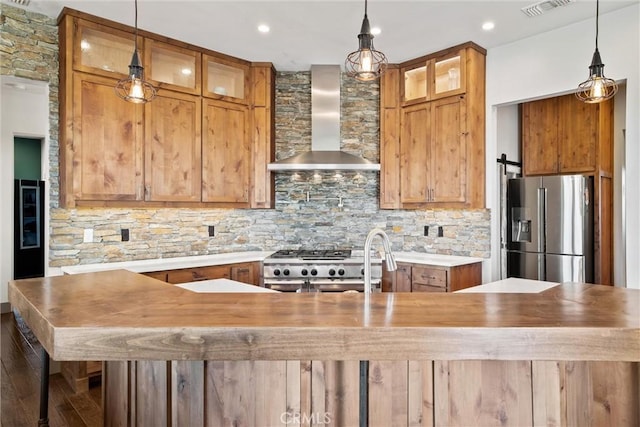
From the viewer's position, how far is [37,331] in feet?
3.75

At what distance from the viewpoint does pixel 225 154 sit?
4.15 m

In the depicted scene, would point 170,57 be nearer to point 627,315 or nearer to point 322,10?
point 322,10

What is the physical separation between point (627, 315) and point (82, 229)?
373 centimetres

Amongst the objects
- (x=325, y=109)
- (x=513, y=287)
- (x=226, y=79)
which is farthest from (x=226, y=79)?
(x=513, y=287)

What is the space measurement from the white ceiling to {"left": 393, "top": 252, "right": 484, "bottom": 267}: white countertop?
221cm

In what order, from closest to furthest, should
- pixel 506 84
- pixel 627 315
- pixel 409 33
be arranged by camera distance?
pixel 627 315, pixel 409 33, pixel 506 84

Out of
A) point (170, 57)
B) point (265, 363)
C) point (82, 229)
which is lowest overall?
point (265, 363)

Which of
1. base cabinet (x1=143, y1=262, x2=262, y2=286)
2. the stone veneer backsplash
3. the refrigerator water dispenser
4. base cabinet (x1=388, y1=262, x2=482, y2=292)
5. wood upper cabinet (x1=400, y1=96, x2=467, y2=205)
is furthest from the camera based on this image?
the refrigerator water dispenser

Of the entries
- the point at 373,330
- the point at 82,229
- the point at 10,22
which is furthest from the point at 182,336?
the point at 10,22

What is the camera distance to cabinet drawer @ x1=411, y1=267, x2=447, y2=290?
3.60 metres

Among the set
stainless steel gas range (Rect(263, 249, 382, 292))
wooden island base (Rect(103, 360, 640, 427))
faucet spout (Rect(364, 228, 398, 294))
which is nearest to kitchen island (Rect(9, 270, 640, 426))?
wooden island base (Rect(103, 360, 640, 427))

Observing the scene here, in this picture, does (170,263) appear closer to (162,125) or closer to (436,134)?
(162,125)

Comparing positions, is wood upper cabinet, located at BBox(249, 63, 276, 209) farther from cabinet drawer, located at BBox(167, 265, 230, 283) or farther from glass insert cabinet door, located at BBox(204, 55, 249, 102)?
cabinet drawer, located at BBox(167, 265, 230, 283)

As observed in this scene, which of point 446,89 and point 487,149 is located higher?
point 446,89
